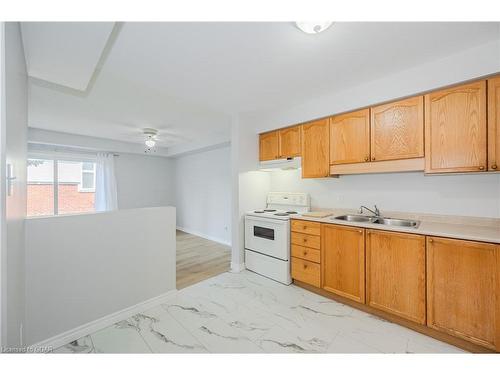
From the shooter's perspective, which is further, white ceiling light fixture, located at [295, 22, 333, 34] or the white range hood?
the white range hood

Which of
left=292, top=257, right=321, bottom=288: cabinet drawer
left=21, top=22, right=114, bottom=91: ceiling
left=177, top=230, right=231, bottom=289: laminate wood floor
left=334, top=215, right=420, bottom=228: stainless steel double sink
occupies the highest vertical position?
left=21, top=22, right=114, bottom=91: ceiling

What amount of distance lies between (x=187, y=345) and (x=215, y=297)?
2.49 feet

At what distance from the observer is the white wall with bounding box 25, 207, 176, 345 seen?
153 centimetres

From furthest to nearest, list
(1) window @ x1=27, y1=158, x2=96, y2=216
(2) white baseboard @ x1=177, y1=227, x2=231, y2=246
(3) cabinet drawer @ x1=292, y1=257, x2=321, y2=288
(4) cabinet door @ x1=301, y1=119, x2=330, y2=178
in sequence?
(2) white baseboard @ x1=177, y1=227, x2=231, y2=246 < (1) window @ x1=27, y1=158, x2=96, y2=216 < (4) cabinet door @ x1=301, y1=119, x2=330, y2=178 < (3) cabinet drawer @ x1=292, y1=257, x2=321, y2=288

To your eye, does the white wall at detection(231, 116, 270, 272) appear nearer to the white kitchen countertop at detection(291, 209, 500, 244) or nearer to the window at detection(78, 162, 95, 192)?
the white kitchen countertop at detection(291, 209, 500, 244)

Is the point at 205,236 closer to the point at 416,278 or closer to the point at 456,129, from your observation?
the point at 416,278

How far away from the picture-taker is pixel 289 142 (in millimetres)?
2955

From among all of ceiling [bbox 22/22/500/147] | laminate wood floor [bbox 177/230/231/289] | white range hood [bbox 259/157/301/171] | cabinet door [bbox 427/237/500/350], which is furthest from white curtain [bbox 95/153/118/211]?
cabinet door [bbox 427/237/500/350]

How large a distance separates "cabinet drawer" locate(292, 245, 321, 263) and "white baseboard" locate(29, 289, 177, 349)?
60.8 inches

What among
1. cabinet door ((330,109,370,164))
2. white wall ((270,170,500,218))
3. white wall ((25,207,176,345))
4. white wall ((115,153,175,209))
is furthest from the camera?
white wall ((115,153,175,209))

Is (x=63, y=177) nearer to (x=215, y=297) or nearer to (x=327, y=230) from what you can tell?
(x=215, y=297)

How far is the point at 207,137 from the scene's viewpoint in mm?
4641
